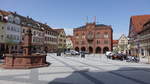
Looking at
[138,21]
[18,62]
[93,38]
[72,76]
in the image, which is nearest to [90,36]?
[93,38]

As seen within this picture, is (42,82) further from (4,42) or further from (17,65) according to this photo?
(4,42)

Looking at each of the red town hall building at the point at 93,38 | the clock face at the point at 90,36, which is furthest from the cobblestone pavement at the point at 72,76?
the clock face at the point at 90,36

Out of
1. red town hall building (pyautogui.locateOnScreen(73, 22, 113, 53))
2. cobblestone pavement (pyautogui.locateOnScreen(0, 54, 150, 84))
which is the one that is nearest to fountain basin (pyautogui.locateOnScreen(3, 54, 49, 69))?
cobblestone pavement (pyautogui.locateOnScreen(0, 54, 150, 84))

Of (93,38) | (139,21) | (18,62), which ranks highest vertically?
(139,21)

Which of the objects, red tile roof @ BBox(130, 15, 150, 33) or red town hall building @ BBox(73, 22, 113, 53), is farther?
red town hall building @ BBox(73, 22, 113, 53)

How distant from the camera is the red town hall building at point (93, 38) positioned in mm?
A: 82000

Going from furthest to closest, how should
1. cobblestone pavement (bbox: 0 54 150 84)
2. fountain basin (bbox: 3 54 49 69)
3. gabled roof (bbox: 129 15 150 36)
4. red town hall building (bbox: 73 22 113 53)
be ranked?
red town hall building (bbox: 73 22 113 53) → gabled roof (bbox: 129 15 150 36) → fountain basin (bbox: 3 54 49 69) → cobblestone pavement (bbox: 0 54 150 84)

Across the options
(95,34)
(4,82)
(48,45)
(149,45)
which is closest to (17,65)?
(4,82)

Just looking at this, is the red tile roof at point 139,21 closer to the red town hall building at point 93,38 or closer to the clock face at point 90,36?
the red town hall building at point 93,38

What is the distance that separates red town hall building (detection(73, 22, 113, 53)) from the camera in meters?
82.0

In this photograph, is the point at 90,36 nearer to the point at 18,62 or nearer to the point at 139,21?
the point at 139,21

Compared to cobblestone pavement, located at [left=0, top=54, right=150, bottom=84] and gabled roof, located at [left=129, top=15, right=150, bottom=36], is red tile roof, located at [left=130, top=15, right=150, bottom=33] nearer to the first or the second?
gabled roof, located at [left=129, top=15, right=150, bottom=36]

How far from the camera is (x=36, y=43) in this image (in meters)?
67.9

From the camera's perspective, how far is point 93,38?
276 ft
